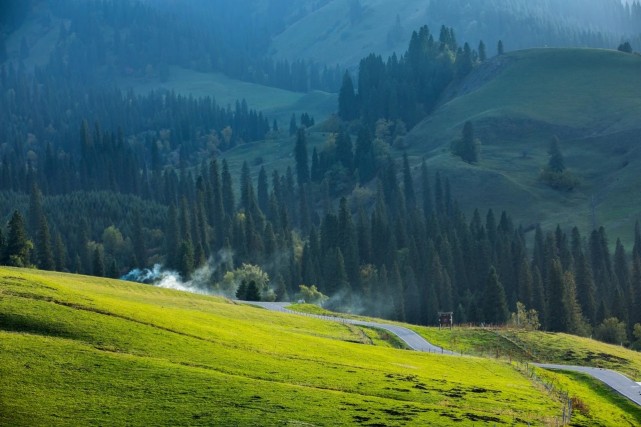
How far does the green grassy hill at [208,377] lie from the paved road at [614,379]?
6.93ft

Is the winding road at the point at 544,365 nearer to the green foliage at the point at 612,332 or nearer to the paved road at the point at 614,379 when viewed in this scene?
the paved road at the point at 614,379

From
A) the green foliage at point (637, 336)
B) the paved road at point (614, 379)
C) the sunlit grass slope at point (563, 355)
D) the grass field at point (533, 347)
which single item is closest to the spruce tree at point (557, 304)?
the green foliage at point (637, 336)

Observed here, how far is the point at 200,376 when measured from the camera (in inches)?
3012

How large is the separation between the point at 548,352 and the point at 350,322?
84.4ft

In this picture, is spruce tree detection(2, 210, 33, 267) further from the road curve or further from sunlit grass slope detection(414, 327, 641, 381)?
sunlit grass slope detection(414, 327, 641, 381)

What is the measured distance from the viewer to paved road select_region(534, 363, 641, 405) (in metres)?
99.7

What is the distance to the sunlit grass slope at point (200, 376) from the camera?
69.3 metres

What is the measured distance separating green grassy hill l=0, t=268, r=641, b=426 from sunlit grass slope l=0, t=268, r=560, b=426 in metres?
0.12

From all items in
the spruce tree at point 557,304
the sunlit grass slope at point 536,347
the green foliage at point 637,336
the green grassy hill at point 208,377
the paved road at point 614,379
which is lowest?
the green foliage at point 637,336

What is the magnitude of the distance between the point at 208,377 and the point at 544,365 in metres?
51.9

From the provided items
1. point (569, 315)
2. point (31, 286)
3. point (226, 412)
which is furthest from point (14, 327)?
point (569, 315)

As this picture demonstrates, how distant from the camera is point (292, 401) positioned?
245ft

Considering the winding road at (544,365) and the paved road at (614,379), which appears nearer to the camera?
the paved road at (614,379)

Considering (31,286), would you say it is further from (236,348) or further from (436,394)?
(436,394)
